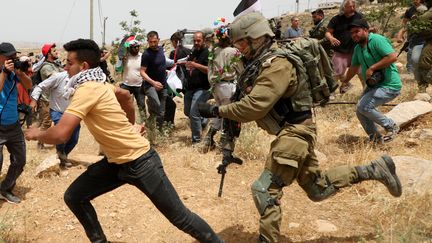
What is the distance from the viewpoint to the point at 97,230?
3.27 metres

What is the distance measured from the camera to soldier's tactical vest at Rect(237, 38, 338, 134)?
2900 mm

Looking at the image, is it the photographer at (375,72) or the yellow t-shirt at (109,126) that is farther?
the photographer at (375,72)

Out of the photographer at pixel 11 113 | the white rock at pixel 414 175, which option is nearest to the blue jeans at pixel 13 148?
the photographer at pixel 11 113

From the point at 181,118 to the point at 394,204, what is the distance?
18.7 feet

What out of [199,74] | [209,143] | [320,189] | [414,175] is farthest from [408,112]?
[320,189]

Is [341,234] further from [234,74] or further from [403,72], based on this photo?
[403,72]

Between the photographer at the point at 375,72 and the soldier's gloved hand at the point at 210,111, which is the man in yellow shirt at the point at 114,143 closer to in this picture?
the soldier's gloved hand at the point at 210,111

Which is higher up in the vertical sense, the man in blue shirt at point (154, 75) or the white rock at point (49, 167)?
the man in blue shirt at point (154, 75)

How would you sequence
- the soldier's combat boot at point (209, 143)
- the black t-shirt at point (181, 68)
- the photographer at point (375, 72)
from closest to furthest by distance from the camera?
the photographer at point (375, 72) → the soldier's combat boot at point (209, 143) → the black t-shirt at point (181, 68)

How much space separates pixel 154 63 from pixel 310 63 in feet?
12.7

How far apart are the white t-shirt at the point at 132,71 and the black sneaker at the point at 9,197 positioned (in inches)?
103

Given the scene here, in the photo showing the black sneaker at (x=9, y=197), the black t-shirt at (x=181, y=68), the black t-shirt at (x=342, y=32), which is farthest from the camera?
the black t-shirt at (x=181, y=68)

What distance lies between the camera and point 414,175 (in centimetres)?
405

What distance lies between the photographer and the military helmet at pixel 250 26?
294cm
